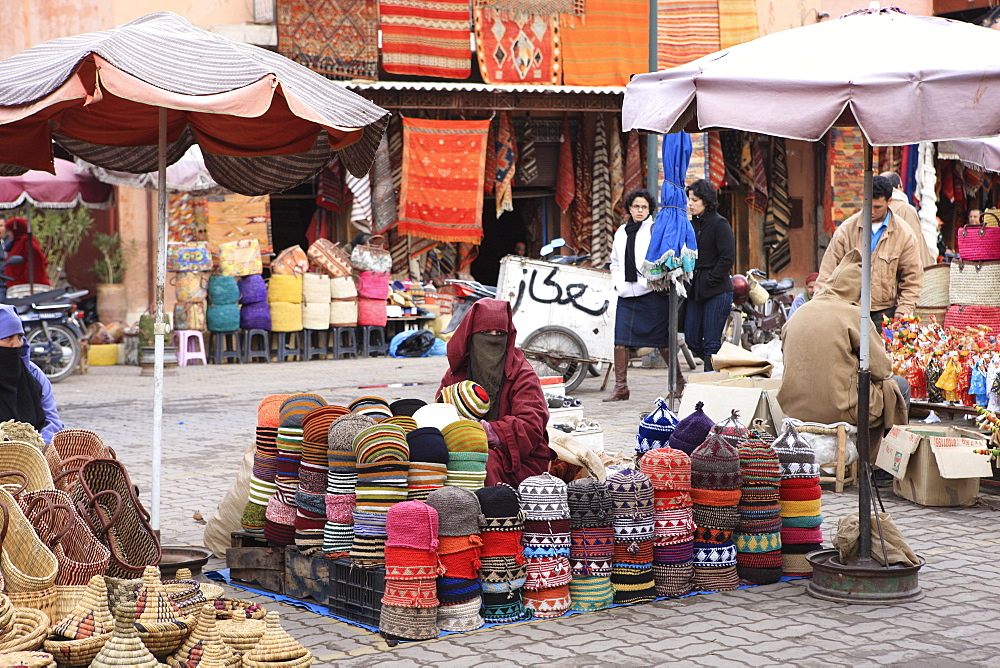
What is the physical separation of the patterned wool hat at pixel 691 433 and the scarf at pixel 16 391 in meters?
3.24

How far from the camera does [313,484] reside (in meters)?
5.01

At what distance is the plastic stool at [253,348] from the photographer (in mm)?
15141

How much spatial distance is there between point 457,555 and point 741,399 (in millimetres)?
3486

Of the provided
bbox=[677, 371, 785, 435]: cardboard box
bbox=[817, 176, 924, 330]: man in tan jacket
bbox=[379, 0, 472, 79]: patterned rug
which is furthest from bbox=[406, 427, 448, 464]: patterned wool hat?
bbox=[379, 0, 472, 79]: patterned rug

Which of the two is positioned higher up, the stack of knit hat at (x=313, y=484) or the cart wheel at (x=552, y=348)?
the cart wheel at (x=552, y=348)

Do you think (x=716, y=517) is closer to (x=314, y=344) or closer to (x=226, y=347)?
(x=226, y=347)

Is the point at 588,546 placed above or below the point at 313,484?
below

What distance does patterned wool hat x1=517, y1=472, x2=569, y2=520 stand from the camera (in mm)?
4855

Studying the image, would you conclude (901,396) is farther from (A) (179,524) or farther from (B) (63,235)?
(B) (63,235)

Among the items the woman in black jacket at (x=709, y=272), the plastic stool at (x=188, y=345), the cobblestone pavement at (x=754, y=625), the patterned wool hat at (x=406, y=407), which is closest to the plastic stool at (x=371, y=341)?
the plastic stool at (x=188, y=345)

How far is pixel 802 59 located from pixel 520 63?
39.1 ft

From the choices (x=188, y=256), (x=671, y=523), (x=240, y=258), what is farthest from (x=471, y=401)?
(x=240, y=258)

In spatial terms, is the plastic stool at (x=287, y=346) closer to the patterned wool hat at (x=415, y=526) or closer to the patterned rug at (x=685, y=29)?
the patterned rug at (x=685, y=29)

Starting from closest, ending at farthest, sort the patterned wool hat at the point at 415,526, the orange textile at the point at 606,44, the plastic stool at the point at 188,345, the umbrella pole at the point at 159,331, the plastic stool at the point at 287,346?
the patterned wool hat at the point at 415,526, the umbrella pole at the point at 159,331, the plastic stool at the point at 188,345, the plastic stool at the point at 287,346, the orange textile at the point at 606,44
